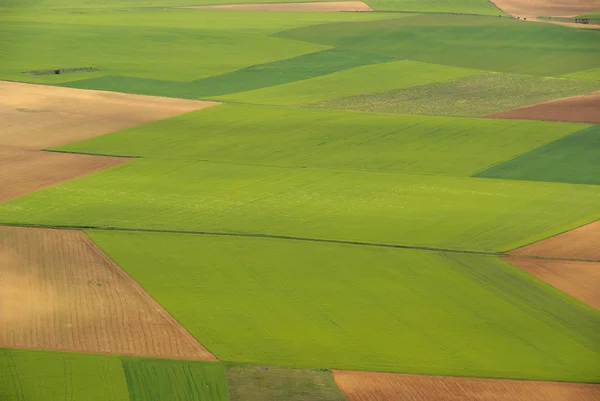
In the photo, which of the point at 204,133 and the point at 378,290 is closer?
the point at 378,290

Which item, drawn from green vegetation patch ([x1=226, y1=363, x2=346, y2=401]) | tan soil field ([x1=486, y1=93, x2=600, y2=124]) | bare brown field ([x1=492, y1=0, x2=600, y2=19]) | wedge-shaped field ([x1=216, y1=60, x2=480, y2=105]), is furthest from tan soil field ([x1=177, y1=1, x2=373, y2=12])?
green vegetation patch ([x1=226, y1=363, x2=346, y2=401])

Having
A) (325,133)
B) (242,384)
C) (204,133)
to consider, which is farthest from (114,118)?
(242,384)

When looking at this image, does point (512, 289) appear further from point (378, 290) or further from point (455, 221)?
point (455, 221)

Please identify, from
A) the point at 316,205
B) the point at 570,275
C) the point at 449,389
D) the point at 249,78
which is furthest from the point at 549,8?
the point at 449,389

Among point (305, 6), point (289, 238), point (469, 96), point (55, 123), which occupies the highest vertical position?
point (289, 238)

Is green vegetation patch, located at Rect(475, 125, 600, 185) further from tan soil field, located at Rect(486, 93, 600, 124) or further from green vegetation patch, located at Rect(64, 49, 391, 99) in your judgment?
green vegetation patch, located at Rect(64, 49, 391, 99)

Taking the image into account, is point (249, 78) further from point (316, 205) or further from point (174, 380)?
point (174, 380)
